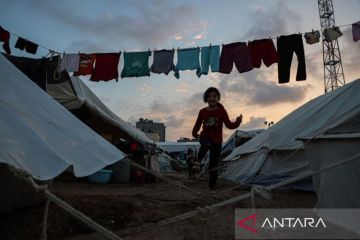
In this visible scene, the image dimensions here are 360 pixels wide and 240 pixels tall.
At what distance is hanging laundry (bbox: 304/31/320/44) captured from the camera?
7980 millimetres

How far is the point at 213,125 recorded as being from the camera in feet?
17.3

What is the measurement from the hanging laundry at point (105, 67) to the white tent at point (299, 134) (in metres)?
4.55

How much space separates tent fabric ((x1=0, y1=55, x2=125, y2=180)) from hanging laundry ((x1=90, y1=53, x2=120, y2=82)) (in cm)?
594

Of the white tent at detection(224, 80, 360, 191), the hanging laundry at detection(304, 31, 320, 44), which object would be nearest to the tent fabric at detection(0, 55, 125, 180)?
the white tent at detection(224, 80, 360, 191)

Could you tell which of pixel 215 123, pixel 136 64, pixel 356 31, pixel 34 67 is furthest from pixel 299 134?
pixel 136 64

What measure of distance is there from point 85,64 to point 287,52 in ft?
18.4

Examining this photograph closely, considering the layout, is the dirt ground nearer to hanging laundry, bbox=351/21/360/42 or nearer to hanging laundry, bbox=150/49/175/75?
hanging laundry, bbox=351/21/360/42

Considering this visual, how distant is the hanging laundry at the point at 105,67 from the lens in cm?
914

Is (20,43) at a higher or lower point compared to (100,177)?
higher

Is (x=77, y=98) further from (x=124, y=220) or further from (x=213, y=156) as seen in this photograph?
(x=124, y=220)

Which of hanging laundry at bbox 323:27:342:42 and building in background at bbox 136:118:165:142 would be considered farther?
building in background at bbox 136:118:165:142

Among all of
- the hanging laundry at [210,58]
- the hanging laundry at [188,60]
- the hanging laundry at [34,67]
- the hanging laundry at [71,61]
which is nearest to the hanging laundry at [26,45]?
the hanging laundry at [71,61]

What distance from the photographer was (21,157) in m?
1.92

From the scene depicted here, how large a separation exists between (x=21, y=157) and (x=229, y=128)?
3.77 m
